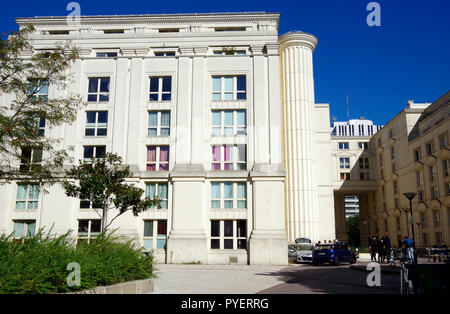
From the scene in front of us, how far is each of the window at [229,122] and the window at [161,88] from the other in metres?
4.04

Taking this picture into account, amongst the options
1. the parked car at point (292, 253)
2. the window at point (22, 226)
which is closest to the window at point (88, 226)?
the window at point (22, 226)

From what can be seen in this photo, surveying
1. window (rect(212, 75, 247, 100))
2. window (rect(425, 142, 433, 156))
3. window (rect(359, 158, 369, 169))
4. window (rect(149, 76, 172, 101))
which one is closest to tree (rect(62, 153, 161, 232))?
window (rect(149, 76, 172, 101))

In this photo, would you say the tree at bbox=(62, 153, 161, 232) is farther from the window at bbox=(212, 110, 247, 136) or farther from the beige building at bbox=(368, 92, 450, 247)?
the beige building at bbox=(368, 92, 450, 247)

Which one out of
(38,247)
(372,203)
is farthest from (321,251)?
(372,203)

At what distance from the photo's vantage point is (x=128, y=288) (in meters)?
11.4

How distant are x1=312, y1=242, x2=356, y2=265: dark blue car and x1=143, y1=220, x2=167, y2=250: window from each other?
10826mm

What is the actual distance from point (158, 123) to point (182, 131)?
2286 mm

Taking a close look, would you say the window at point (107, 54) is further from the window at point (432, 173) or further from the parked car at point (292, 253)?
the window at point (432, 173)

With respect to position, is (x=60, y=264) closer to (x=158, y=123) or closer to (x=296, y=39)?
(x=158, y=123)

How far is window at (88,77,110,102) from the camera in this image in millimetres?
32156

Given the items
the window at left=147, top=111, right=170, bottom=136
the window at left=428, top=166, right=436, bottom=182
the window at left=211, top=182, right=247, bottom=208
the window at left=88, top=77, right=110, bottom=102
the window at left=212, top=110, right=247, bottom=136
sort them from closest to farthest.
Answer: the window at left=211, top=182, right=247, bottom=208
the window at left=212, top=110, right=247, bottom=136
the window at left=147, top=111, right=170, bottom=136
the window at left=88, top=77, right=110, bottom=102
the window at left=428, top=166, right=436, bottom=182

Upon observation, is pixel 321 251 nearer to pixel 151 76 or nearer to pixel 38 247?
pixel 151 76

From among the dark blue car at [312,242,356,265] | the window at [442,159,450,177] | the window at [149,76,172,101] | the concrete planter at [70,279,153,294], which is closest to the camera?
the concrete planter at [70,279,153,294]
